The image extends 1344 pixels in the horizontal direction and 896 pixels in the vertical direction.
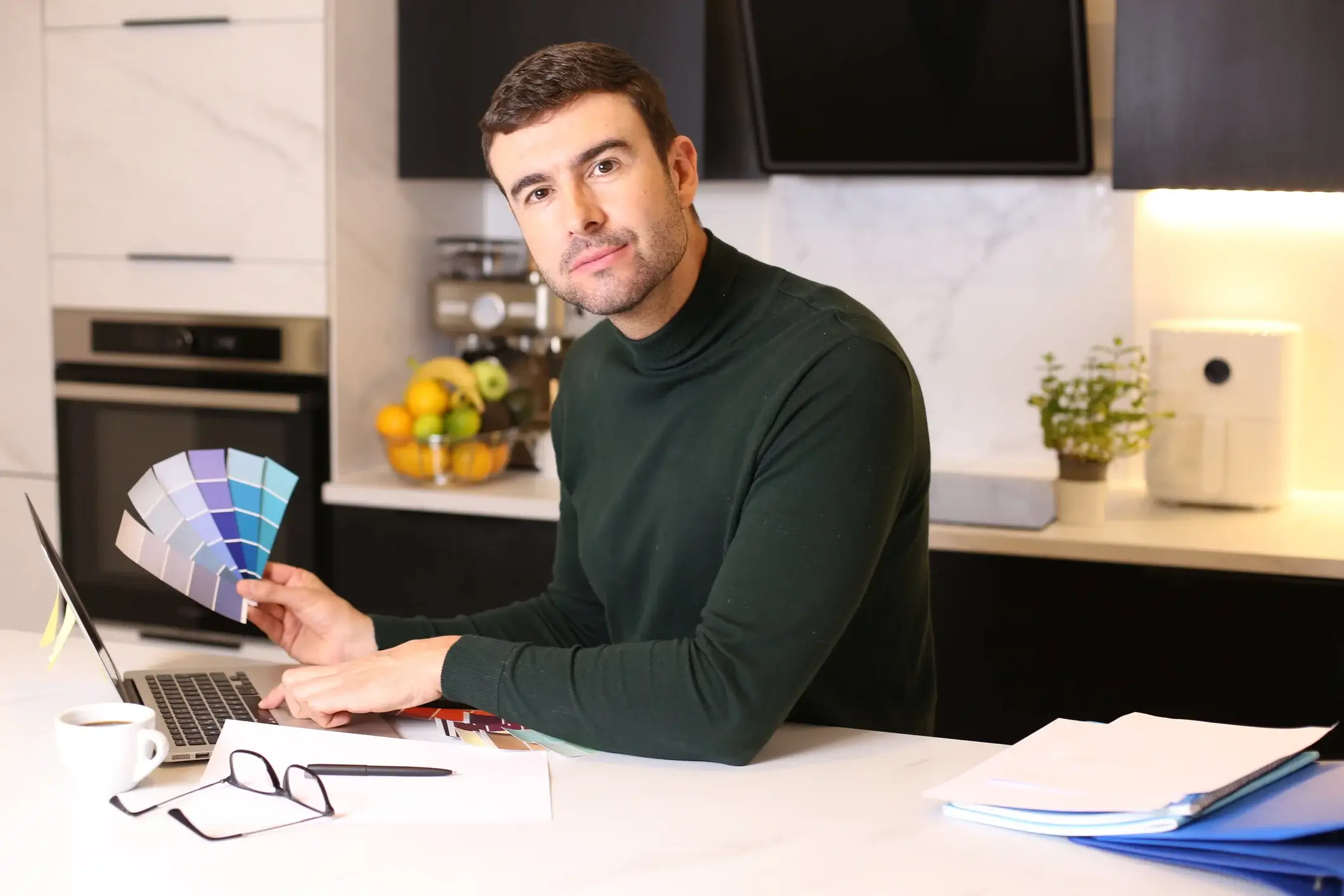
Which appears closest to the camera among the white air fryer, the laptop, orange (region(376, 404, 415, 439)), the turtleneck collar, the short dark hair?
the laptop

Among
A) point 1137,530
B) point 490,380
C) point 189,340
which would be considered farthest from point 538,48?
point 1137,530

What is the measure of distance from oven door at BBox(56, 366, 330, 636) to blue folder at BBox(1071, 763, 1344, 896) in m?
2.09

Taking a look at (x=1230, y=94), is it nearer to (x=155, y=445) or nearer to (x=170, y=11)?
(x=170, y=11)

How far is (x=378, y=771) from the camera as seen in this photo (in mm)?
1286

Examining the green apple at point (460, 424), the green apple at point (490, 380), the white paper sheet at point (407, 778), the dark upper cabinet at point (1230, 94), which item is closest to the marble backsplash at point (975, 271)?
the dark upper cabinet at point (1230, 94)

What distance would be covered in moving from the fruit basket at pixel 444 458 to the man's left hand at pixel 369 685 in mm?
1442

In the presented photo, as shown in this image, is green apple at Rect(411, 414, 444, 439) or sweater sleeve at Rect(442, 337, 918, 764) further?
green apple at Rect(411, 414, 444, 439)

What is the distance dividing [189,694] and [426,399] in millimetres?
1389

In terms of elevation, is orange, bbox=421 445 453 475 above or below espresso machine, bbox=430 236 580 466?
below

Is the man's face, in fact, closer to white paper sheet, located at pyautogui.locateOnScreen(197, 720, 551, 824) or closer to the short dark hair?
the short dark hair

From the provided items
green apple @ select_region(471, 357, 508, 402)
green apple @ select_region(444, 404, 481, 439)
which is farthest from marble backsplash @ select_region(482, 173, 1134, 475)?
green apple @ select_region(444, 404, 481, 439)

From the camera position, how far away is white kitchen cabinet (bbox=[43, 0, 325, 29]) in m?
2.86

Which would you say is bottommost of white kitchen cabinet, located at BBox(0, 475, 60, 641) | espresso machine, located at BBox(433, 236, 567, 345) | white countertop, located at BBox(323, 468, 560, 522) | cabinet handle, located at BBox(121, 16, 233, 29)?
white kitchen cabinet, located at BBox(0, 475, 60, 641)

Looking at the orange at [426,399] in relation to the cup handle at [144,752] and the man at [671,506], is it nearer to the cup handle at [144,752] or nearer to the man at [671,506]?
the man at [671,506]
